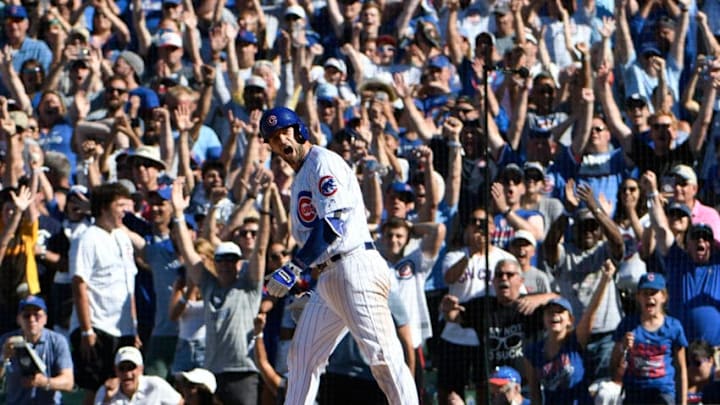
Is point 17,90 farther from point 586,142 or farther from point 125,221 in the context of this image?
point 586,142

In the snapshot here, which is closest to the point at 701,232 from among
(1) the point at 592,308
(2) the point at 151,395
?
(1) the point at 592,308

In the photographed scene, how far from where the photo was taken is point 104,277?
10.9 meters

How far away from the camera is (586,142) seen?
11719 millimetres

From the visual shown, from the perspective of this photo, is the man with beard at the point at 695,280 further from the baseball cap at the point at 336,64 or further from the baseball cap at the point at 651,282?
the baseball cap at the point at 336,64

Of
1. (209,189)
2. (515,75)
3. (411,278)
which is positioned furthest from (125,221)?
(515,75)

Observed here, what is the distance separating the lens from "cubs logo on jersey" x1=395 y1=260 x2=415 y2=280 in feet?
35.2

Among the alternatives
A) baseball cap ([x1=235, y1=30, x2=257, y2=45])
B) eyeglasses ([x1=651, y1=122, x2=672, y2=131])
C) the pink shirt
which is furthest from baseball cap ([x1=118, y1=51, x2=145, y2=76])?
the pink shirt

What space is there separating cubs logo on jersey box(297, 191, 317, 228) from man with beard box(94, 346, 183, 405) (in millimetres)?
3119

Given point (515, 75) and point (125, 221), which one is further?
point (515, 75)

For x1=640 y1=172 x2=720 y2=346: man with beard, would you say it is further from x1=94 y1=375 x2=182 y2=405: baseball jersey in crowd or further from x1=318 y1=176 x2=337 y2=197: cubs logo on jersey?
x1=318 y1=176 x2=337 y2=197: cubs logo on jersey

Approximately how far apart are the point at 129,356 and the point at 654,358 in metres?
3.38

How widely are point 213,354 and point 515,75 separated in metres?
3.42

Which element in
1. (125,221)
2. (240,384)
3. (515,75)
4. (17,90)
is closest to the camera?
(240,384)

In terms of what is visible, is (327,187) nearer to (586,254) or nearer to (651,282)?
(651,282)
